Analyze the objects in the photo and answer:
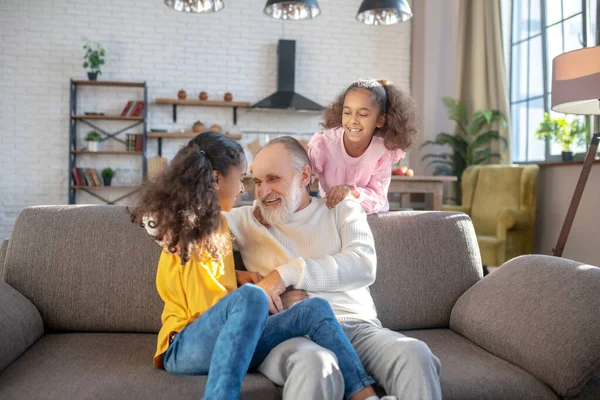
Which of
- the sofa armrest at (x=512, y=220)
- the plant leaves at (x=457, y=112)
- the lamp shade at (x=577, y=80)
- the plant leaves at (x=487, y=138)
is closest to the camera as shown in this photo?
the lamp shade at (x=577, y=80)

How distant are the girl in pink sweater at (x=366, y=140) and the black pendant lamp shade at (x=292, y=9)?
2.09 metres

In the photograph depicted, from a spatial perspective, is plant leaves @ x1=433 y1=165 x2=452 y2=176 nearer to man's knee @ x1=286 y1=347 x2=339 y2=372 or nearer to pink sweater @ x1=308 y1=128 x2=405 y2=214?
pink sweater @ x1=308 y1=128 x2=405 y2=214

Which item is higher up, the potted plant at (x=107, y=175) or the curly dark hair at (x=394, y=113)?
the curly dark hair at (x=394, y=113)

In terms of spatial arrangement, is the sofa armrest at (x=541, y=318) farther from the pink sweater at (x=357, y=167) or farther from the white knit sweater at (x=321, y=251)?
the pink sweater at (x=357, y=167)

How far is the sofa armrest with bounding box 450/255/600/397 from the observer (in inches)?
59.9

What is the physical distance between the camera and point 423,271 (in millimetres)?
2053

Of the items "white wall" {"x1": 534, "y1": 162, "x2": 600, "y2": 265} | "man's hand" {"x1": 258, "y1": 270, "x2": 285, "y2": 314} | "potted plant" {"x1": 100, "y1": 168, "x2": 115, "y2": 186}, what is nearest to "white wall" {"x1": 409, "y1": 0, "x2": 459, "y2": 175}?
"white wall" {"x1": 534, "y1": 162, "x2": 600, "y2": 265}

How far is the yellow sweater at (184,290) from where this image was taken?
157 centimetres

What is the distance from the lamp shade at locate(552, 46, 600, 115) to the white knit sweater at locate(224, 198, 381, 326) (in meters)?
2.02

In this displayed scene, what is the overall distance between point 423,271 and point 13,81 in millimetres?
6516

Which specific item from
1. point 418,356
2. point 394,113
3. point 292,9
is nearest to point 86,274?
point 418,356

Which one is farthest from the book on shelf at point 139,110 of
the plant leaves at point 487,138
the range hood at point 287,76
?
the plant leaves at point 487,138

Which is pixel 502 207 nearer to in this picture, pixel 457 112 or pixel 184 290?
pixel 457 112

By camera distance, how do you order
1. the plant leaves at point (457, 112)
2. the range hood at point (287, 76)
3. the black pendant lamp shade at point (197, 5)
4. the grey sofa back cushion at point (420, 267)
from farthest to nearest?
the range hood at point (287, 76) < the plant leaves at point (457, 112) < the black pendant lamp shade at point (197, 5) < the grey sofa back cushion at point (420, 267)
